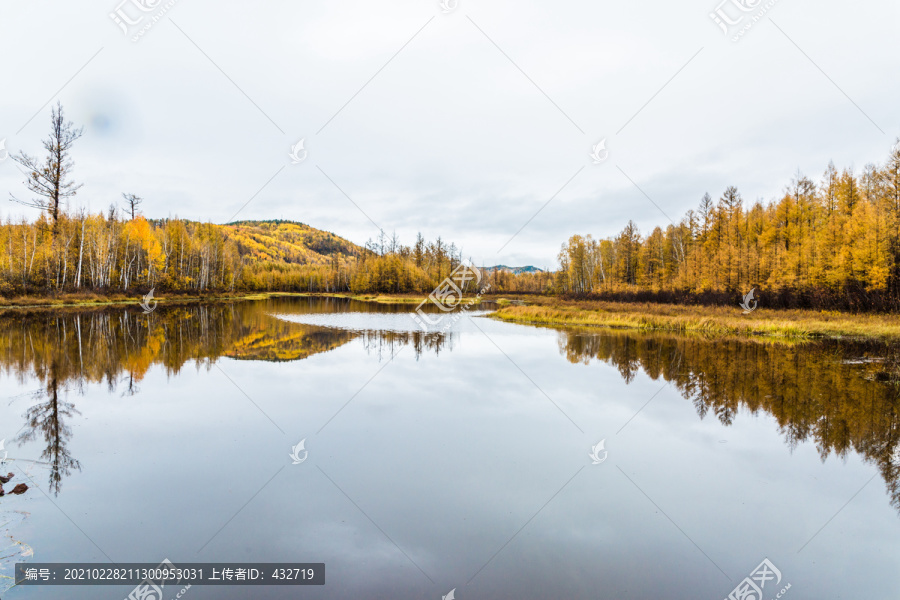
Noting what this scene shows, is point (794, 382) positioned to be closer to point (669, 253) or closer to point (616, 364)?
point (616, 364)

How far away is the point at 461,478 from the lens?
5.56 metres

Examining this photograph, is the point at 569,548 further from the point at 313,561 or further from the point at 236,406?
the point at 236,406

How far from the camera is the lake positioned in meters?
3.84

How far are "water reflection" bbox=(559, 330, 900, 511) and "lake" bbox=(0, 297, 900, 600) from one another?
0.29 ft

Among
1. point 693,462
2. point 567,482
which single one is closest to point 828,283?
point 693,462

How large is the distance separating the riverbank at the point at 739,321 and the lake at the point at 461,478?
12263mm

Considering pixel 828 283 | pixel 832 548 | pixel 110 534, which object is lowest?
pixel 832 548

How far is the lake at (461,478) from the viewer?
384 cm

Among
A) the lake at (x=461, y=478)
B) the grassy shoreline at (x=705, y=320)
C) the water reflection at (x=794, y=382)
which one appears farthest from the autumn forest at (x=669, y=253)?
the lake at (x=461, y=478)

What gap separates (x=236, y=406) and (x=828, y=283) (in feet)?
128

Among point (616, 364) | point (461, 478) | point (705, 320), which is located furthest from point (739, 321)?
point (461, 478)

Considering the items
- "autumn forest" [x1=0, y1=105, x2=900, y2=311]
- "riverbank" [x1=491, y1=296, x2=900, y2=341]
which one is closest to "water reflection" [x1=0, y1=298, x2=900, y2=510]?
"riverbank" [x1=491, y1=296, x2=900, y2=341]

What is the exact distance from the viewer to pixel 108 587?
3.44 metres

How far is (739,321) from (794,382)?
16.6 meters
